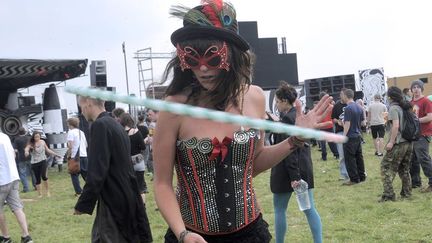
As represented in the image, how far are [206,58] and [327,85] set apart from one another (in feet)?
66.2

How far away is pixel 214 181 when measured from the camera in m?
1.97

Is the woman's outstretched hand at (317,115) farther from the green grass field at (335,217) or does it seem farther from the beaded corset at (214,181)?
the green grass field at (335,217)

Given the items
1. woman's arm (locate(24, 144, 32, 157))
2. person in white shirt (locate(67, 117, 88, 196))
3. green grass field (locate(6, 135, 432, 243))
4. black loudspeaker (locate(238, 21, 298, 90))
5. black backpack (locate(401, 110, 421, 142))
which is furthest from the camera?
black loudspeaker (locate(238, 21, 298, 90))

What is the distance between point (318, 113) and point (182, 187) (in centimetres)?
65

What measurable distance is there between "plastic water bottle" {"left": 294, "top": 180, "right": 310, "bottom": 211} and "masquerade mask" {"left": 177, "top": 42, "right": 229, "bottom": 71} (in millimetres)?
2783

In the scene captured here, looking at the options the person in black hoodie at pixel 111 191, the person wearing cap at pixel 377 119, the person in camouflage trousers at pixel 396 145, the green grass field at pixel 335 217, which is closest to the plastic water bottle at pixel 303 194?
the green grass field at pixel 335 217

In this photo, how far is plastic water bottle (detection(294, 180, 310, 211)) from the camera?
448 cm

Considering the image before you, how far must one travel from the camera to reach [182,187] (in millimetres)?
2045

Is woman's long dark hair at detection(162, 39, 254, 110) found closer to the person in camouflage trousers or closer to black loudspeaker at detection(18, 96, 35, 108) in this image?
the person in camouflage trousers

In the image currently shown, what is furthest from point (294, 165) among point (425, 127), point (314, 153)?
point (314, 153)

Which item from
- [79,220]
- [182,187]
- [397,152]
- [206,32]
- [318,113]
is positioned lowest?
[79,220]

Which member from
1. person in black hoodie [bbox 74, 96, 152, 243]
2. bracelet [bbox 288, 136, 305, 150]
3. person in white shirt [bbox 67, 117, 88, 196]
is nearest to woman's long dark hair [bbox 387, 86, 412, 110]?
person in black hoodie [bbox 74, 96, 152, 243]

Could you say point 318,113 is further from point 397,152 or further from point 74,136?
point 74,136

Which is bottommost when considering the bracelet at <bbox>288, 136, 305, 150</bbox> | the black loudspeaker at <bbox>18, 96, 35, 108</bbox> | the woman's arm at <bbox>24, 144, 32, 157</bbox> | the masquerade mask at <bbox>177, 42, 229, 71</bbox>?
the woman's arm at <bbox>24, 144, 32, 157</bbox>
